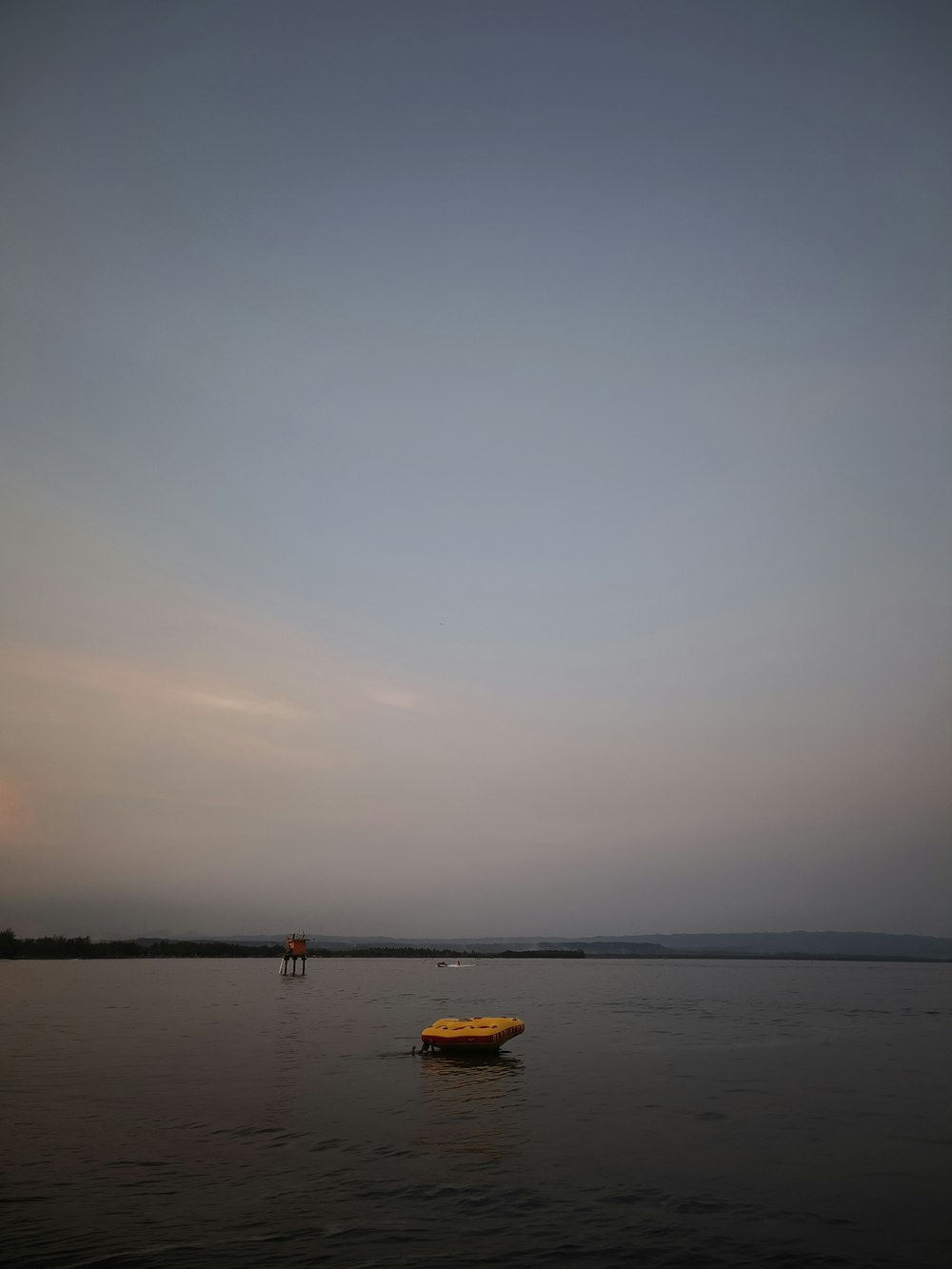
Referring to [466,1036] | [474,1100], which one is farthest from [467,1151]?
[466,1036]

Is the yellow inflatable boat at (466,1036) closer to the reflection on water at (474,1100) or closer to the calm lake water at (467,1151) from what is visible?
the reflection on water at (474,1100)

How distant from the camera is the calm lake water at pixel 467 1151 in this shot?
48.2ft

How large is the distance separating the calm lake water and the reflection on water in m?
0.13

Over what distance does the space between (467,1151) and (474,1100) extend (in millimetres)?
7559

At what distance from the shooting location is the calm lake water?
578 inches

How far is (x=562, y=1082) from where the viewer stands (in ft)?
106

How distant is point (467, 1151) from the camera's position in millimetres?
21125

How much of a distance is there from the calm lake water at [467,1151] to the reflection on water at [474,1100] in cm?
13

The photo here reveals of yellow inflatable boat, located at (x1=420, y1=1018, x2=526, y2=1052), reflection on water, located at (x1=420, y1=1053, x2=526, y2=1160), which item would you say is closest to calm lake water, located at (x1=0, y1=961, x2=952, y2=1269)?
reflection on water, located at (x1=420, y1=1053, x2=526, y2=1160)

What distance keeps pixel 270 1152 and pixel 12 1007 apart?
50.8 meters

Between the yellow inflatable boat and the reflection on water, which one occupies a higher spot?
the yellow inflatable boat

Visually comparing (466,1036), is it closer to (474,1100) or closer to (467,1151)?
(474,1100)

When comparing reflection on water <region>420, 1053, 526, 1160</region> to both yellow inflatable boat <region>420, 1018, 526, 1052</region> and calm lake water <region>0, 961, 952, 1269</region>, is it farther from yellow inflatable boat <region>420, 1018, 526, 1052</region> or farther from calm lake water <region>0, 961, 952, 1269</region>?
yellow inflatable boat <region>420, 1018, 526, 1052</region>

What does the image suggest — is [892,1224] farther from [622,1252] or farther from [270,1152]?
[270,1152]
